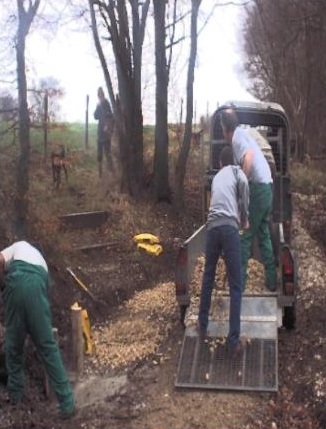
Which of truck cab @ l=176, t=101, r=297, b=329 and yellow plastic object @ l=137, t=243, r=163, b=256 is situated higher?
truck cab @ l=176, t=101, r=297, b=329

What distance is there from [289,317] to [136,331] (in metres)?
1.87

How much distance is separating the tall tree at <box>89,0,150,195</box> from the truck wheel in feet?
27.5

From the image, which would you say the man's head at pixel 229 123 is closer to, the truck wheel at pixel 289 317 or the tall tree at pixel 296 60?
the truck wheel at pixel 289 317

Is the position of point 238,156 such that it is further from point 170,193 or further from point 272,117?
point 170,193

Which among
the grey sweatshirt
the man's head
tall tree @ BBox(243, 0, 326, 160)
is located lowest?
the grey sweatshirt

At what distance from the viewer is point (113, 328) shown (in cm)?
897

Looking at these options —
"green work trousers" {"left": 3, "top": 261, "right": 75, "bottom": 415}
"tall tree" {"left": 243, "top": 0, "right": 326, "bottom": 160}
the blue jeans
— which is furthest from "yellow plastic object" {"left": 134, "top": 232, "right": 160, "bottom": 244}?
"tall tree" {"left": 243, "top": 0, "right": 326, "bottom": 160}

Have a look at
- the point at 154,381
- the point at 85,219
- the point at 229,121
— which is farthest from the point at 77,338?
the point at 85,219

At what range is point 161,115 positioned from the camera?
1680 centimetres

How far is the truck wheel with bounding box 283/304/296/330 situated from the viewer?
8.25 meters

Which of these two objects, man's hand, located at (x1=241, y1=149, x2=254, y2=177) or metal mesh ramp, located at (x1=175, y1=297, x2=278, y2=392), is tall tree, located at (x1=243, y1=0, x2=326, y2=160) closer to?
man's hand, located at (x1=241, y1=149, x2=254, y2=177)

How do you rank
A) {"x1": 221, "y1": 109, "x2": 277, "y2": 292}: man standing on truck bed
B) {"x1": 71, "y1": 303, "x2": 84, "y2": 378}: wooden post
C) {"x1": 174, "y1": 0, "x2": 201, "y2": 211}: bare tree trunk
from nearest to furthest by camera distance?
1. {"x1": 71, "y1": 303, "x2": 84, "y2": 378}: wooden post
2. {"x1": 221, "y1": 109, "x2": 277, "y2": 292}: man standing on truck bed
3. {"x1": 174, "y1": 0, "x2": 201, "y2": 211}: bare tree trunk

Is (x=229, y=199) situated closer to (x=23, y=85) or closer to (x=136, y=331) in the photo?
(x=136, y=331)

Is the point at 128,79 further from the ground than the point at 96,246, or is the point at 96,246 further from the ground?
the point at 128,79
